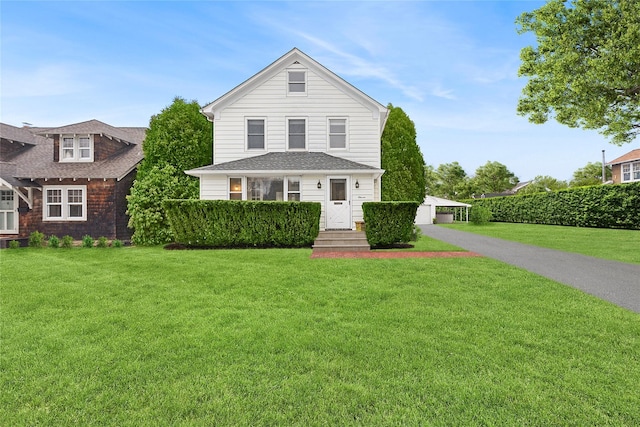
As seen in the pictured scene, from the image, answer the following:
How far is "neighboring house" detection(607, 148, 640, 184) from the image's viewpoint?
3269cm

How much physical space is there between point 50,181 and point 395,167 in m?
20.7

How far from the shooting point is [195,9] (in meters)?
13.3

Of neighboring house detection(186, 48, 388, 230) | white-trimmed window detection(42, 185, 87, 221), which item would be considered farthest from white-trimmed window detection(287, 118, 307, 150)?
white-trimmed window detection(42, 185, 87, 221)

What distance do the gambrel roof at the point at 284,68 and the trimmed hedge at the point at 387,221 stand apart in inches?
242

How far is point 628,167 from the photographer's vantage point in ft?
111

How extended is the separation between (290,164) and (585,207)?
72.0 ft

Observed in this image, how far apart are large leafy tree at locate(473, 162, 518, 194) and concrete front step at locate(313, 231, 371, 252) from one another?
5591 centimetres

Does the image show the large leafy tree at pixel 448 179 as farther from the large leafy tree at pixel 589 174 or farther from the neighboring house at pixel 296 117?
the neighboring house at pixel 296 117

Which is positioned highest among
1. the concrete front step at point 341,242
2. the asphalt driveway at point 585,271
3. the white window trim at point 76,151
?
the white window trim at point 76,151

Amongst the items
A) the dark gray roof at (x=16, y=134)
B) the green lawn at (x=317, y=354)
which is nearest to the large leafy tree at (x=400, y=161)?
the green lawn at (x=317, y=354)

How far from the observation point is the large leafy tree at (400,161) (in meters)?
22.8

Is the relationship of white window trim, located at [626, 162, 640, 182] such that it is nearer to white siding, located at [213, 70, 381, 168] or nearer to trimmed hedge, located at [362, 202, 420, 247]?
white siding, located at [213, 70, 381, 168]

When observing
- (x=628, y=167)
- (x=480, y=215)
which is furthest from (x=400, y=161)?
(x=628, y=167)

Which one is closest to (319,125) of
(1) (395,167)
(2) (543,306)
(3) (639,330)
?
(1) (395,167)
